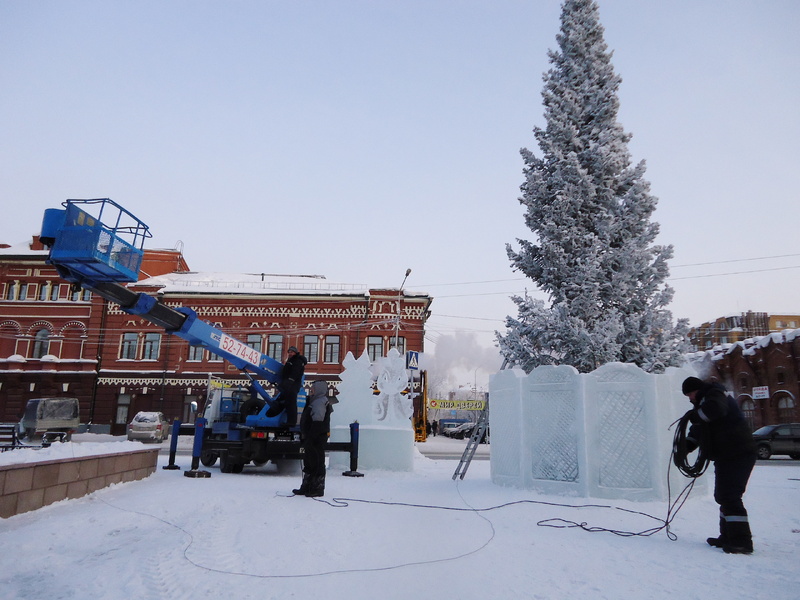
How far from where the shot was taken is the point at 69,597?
3.70 metres

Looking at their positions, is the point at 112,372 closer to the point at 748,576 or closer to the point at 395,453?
the point at 395,453

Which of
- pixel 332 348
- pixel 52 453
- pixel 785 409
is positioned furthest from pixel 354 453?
pixel 785 409

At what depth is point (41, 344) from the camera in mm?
35781

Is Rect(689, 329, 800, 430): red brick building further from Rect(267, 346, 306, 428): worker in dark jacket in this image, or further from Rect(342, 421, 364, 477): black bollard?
Rect(267, 346, 306, 428): worker in dark jacket

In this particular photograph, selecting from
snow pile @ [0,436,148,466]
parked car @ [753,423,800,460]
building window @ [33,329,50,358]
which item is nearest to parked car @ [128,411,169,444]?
building window @ [33,329,50,358]

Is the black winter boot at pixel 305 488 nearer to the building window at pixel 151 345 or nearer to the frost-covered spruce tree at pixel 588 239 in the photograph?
the frost-covered spruce tree at pixel 588 239

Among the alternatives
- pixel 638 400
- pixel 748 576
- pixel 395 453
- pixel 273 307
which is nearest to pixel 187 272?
pixel 273 307

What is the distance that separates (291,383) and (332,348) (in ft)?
81.3

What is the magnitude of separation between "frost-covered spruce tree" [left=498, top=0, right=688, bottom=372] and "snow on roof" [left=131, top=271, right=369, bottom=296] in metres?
Result: 24.9

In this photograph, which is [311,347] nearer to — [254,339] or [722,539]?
[254,339]

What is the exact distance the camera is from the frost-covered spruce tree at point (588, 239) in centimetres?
1143

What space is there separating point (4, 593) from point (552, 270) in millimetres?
10650

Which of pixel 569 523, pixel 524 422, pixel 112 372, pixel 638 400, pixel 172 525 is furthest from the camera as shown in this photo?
pixel 112 372

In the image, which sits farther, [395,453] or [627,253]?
[395,453]
